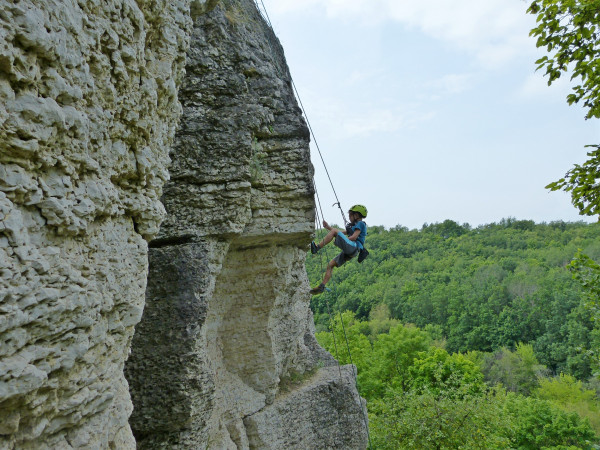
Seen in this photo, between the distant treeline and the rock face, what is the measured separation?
3206 centimetres

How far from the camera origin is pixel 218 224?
7.39m

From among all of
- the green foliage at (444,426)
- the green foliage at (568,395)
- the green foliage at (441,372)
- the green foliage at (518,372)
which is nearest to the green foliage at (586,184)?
the green foliage at (444,426)

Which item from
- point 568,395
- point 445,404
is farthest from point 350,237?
point 568,395

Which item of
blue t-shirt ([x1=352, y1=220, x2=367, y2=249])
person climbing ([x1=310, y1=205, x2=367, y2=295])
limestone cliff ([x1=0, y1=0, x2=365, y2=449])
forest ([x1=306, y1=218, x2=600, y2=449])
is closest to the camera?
limestone cliff ([x1=0, y1=0, x2=365, y2=449])

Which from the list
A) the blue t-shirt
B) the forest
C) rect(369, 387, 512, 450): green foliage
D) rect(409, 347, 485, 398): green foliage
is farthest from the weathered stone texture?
rect(409, 347, 485, 398): green foliage

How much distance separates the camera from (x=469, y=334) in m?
56.3

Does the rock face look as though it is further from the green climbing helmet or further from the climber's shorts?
the green climbing helmet

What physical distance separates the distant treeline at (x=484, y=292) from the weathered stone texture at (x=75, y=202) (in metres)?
37.8

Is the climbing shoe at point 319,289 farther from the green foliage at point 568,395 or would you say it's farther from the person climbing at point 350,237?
the green foliage at point 568,395

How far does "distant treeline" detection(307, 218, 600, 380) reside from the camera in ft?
170

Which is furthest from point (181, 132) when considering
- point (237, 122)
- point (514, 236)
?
point (514, 236)

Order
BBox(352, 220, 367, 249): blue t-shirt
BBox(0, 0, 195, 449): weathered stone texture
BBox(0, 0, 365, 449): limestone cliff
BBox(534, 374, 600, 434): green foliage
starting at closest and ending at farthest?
BBox(0, 0, 195, 449): weathered stone texture, BBox(0, 0, 365, 449): limestone cliff, BBox(352, 220, 367, 249): blue t-shirt, BBox(534, 374, 600, 434): green foliage

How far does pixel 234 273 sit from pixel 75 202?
18.8 ft

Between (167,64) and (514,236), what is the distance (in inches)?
3583
